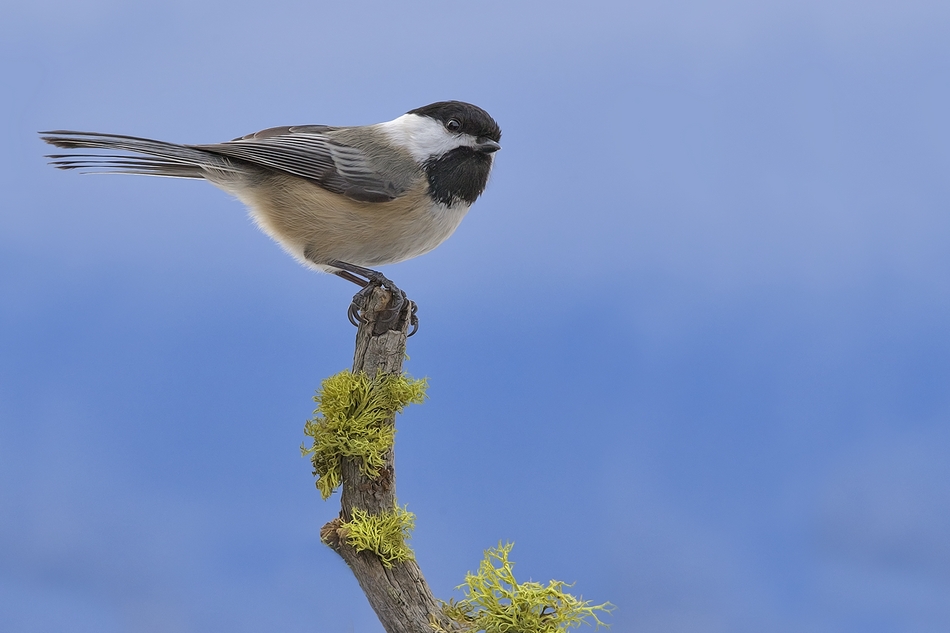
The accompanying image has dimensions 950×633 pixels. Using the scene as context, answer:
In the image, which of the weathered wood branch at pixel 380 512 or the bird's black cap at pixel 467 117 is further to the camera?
→ the bird's black cap at pixel 467 117

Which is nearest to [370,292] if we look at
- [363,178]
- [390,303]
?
[390,303]

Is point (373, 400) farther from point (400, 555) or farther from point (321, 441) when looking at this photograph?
point (400, 555)

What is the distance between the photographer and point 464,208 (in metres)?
2.99

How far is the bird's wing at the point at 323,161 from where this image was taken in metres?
2.87

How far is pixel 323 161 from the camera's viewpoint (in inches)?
116

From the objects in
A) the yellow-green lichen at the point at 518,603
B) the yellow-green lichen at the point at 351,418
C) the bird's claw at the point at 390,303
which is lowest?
the yellow-green lichen at the point at 518,603

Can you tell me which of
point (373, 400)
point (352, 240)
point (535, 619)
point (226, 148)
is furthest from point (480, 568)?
Answer: point (226, 148)

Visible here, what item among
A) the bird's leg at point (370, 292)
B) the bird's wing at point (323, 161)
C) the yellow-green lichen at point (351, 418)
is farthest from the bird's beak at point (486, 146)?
the yellow-green lichen at point (351, 418)

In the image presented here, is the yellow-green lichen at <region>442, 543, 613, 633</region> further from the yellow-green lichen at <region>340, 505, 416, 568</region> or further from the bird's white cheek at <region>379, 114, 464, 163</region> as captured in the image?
the bird's white cheek at <region>379, 114, 464, 163</region>

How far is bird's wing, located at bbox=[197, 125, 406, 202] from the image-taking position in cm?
287

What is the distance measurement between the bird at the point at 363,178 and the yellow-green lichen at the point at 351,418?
251mm

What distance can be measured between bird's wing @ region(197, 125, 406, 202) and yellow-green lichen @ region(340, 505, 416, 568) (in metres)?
1.19

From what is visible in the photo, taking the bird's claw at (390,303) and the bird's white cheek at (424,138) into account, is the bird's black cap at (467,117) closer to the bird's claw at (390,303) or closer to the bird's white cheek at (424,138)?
the bird's white cheek at (424,138)

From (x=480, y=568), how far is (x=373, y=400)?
721 mm
